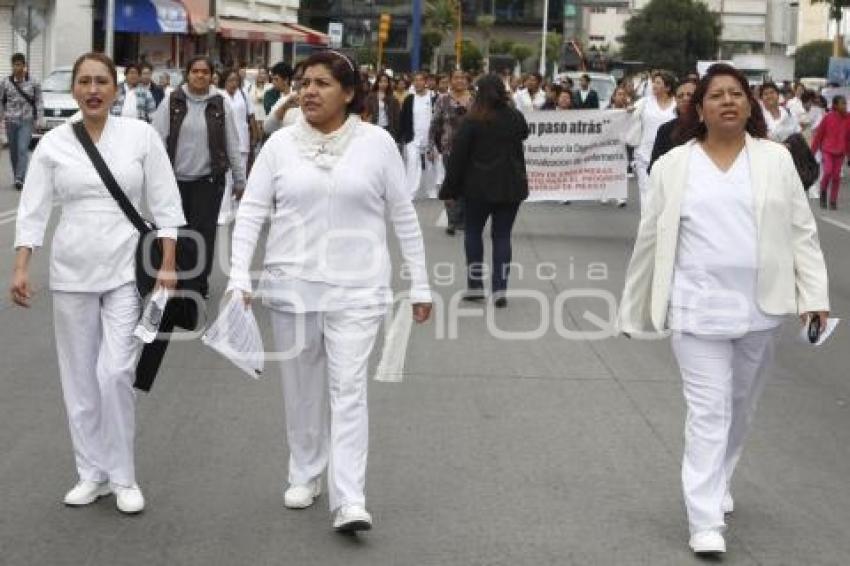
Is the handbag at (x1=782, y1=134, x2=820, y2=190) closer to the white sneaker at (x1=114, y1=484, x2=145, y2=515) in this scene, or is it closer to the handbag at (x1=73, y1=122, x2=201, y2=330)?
the handbag at (x1=73, y1=122, x2=201, y2=330)

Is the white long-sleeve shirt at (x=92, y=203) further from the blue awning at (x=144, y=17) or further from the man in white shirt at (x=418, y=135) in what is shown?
the blue awning at (x=144, y=17)

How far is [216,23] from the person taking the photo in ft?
190

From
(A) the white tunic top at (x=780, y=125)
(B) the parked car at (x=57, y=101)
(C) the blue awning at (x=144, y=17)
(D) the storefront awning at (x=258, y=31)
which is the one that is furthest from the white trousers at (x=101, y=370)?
(D) the storefront awning at (x=258, y=31)

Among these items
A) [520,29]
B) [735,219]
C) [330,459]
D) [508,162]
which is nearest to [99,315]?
[330,459]

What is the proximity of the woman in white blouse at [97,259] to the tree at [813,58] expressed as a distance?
120 metres

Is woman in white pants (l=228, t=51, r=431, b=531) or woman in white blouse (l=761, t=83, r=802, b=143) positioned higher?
woman in white blouse (l=761, t=83, r=802, b=143)

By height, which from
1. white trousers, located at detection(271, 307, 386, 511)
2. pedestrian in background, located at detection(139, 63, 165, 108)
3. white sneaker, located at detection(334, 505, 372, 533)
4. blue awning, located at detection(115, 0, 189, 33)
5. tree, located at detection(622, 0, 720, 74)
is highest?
tree, located at detection(622, 0, 720, 74)

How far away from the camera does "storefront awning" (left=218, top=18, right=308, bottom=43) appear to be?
212 feet

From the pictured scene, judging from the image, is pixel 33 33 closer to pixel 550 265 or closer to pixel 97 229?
pixel 550 265

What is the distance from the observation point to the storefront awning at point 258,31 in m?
64.8

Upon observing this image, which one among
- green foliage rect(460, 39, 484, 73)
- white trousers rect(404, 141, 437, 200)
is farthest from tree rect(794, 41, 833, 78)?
white trousers rect(404, 141, 437, 200)

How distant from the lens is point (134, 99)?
82.5 feet

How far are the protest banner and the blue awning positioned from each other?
36240 mm

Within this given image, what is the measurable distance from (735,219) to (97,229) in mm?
2329
